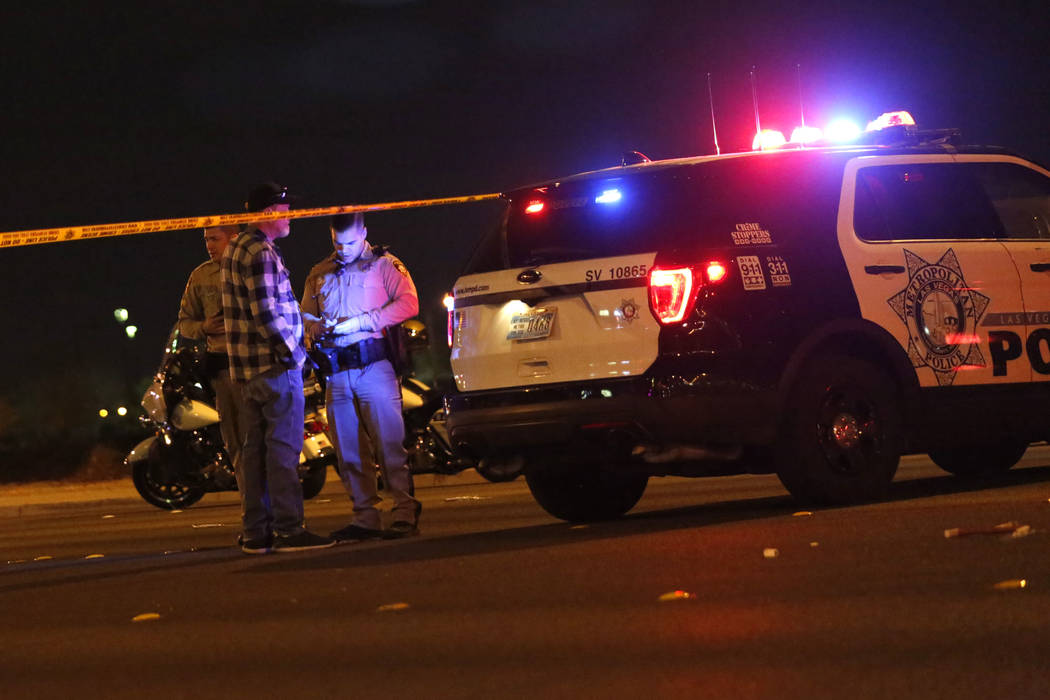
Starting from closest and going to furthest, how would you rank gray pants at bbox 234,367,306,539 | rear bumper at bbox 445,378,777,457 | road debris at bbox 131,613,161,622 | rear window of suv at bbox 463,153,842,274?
road debris at bbox 131,613,161,622 → rear bumper at bbox 445,378,777,457 → rear window of suv at bbox 463,153,842,274 → gray pants at bbox 234,367,306,539

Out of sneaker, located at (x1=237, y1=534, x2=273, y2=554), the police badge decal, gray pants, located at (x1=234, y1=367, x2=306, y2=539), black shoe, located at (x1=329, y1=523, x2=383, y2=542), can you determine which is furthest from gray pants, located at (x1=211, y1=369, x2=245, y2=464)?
the police badge decal

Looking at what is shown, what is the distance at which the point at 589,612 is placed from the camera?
19.8ft

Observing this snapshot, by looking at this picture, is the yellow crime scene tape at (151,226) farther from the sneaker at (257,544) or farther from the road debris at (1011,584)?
the road debris at (1011,584)

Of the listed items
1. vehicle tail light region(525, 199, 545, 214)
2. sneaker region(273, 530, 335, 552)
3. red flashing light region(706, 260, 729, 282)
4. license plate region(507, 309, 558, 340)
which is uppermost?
vehicle tail light region(525, 199, 545, 214)

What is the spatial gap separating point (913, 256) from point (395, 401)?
2885 mm

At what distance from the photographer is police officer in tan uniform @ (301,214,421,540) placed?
9.40 m

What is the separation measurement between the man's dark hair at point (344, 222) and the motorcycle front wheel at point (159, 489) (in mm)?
6663

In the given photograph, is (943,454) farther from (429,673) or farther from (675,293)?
(429,673)

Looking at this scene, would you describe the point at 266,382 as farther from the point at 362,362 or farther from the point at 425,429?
the point at 425,429

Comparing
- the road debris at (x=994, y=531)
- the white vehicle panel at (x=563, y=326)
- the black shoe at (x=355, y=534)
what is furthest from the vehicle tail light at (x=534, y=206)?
the road debris at (x=994, y=531)

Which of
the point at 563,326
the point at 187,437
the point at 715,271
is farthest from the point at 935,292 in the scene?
the point at 187,437

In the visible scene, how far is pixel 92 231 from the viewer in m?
10.7

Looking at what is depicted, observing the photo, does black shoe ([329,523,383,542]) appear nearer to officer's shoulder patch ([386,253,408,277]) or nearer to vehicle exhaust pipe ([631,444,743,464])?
officer's shoulder patch ([386,253,408,277])

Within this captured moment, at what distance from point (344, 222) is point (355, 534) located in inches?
66.7
